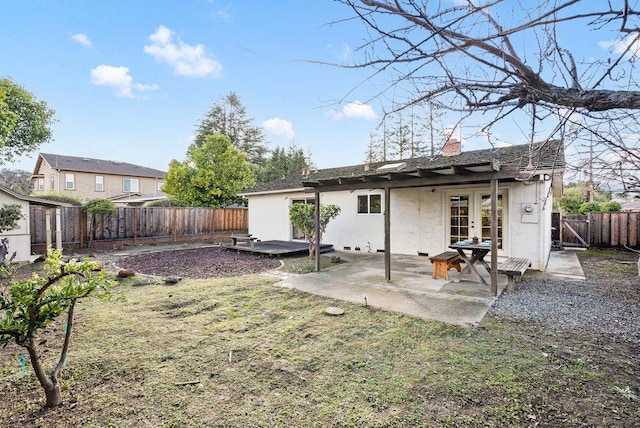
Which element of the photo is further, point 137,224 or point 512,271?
point 137,224

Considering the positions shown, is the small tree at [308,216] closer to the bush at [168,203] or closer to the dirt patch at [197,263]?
the dirt patch at [197,263]

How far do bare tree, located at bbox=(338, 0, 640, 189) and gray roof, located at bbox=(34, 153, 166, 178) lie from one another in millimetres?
30122

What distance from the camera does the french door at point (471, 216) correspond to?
8604mm

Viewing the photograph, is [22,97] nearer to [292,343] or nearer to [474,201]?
[292,343]

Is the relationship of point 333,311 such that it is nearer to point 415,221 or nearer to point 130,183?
point 415,221

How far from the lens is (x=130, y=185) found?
2773 centimetres

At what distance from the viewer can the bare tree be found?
1.67 metres

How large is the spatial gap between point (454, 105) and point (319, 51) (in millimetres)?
1148

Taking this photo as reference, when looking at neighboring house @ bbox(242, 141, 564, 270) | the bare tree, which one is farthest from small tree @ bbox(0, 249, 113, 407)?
neighboring house @ bbox(242, 141, 564, 270)

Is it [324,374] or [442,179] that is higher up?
[442,179]

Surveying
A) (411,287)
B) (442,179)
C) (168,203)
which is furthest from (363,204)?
(168,203)

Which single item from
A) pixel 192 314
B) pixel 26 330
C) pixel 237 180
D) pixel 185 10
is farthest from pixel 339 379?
pixel 237 180

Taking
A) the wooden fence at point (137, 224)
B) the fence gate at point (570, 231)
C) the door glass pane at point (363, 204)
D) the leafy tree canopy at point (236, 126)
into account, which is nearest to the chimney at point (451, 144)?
the door glass pane at point (363, 204)

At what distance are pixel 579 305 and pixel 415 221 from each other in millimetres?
5492
